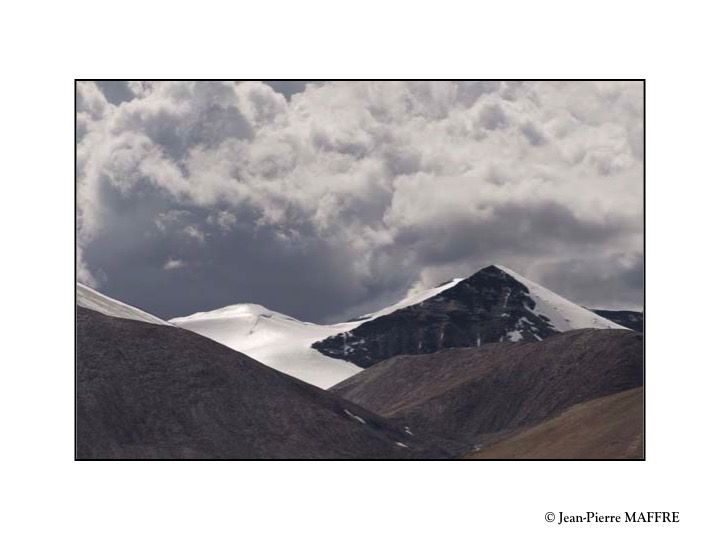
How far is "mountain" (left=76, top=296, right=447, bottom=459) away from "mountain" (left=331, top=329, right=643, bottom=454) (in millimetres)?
30859

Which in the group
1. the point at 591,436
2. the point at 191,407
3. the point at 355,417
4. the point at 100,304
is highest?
the point at 100,304

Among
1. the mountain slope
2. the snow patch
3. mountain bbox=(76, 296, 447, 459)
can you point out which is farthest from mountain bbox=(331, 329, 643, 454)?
the mountain slope

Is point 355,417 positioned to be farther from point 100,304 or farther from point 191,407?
point 100,304

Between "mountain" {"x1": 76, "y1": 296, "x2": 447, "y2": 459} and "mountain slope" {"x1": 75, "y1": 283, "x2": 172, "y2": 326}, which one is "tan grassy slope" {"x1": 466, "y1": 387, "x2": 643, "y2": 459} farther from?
"mountain slope" {"x1": 75, "y1": 283, "x2": 172, "y2": 326}

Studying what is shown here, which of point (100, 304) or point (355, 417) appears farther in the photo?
point (100, 304)

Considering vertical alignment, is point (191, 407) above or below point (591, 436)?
above

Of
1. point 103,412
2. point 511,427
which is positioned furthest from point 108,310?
point 511,427

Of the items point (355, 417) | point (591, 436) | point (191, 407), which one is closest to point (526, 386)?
point (355, 417)

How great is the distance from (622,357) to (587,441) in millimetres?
66992

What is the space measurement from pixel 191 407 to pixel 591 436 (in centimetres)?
3582

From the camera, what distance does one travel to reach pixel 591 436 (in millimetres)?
80625

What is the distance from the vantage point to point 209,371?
104812mm

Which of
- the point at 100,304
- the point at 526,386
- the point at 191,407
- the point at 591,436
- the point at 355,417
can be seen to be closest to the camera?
the point at 591,436

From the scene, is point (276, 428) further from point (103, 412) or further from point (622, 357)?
point (622, 357)
